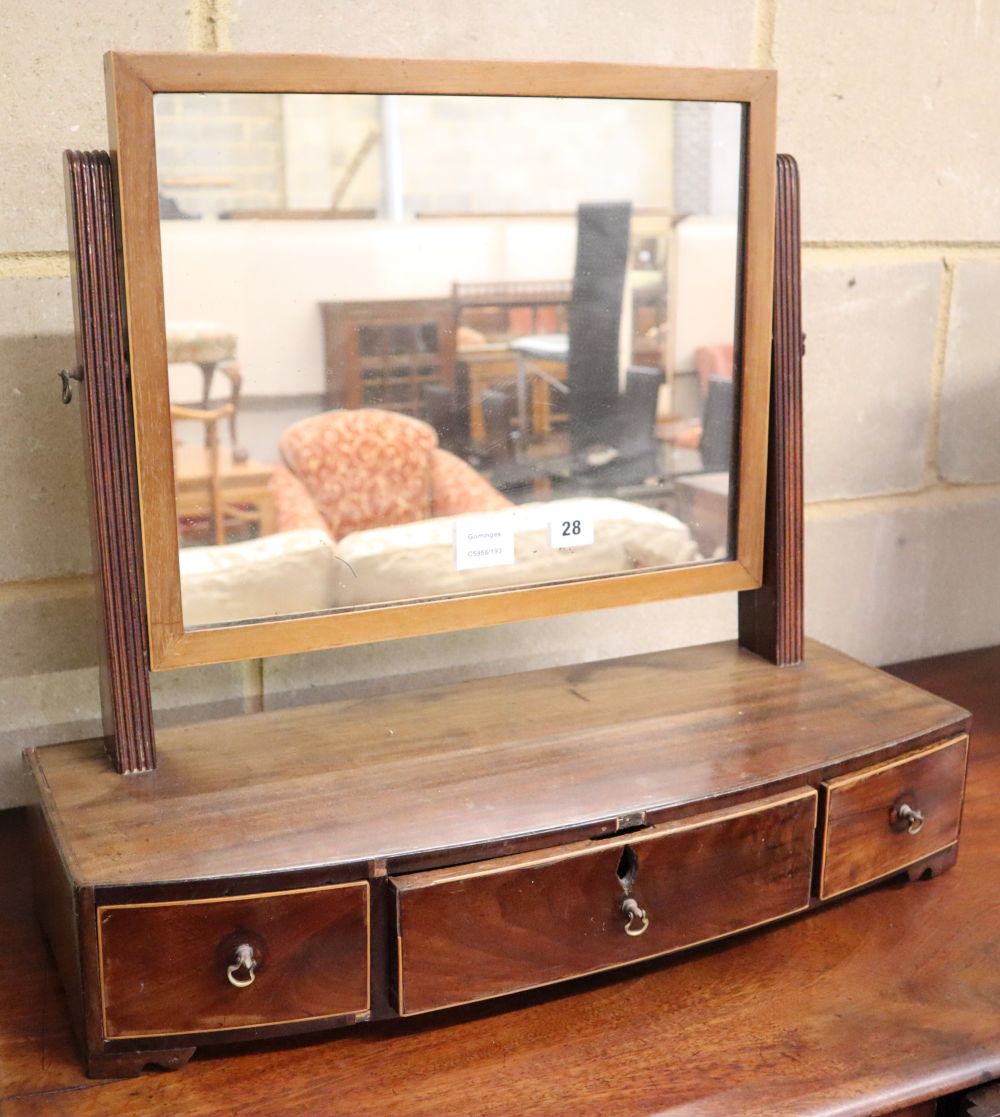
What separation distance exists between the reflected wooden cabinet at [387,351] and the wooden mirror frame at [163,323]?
110 millimetres

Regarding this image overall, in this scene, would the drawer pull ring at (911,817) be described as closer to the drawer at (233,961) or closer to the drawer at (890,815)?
the drawer at (890,815)

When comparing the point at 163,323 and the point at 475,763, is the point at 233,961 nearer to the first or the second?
the point at 475,763

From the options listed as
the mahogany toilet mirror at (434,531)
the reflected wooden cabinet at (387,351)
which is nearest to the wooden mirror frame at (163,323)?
the mahogany toilet mirror at (434,531)

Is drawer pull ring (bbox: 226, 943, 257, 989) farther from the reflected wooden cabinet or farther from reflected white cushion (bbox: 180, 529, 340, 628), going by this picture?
the reflected wooden cabinet

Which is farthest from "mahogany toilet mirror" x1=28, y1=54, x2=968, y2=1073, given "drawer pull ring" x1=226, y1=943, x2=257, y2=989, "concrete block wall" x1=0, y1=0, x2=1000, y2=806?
"concrete block wall" x1=0, y1=0, x2=1000, y2=806

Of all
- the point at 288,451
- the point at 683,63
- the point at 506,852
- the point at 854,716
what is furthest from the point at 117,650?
the point at 683,63

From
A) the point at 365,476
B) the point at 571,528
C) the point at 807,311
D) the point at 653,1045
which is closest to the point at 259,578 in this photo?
the point at 365,476

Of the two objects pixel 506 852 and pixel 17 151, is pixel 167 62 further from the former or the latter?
pixel 506 852

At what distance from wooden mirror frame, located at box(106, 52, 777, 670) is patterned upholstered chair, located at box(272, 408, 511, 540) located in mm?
63

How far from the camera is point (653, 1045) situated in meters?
0.73

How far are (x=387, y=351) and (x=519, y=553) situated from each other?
17cm

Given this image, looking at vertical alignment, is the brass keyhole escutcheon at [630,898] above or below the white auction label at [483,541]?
below

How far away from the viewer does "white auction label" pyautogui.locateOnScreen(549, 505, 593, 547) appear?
0.90 meters

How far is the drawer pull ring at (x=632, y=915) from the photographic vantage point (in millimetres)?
759
